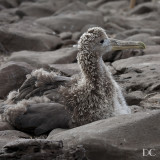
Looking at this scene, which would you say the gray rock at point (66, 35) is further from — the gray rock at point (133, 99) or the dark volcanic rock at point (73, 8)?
the gray rock at point (133, 99)

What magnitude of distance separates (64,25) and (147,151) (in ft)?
30.5

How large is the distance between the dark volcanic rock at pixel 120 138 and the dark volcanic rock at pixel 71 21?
8856mm

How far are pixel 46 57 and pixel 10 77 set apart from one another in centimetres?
181

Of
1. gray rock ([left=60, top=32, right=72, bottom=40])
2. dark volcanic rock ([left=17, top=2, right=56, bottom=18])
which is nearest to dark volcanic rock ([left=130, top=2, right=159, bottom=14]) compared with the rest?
dark volcanic rock ([left=17, top=2, right=56, bottom=18])

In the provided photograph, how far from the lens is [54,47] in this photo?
454 inches

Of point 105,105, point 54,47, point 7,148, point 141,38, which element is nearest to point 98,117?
point 105,105

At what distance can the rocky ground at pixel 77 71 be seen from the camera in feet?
15.4

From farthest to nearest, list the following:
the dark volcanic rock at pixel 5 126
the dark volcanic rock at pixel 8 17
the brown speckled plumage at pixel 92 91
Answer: the dark volcanic rock at pixel 8 17, the dark volcanic rock at pixel 5 126, the brown speckled plumage at pixel 92 91

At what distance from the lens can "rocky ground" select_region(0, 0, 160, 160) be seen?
4.70 m

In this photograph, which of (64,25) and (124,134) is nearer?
(124,134)

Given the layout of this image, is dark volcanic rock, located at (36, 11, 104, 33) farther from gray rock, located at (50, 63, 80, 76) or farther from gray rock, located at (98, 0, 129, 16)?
gray rock, located at (50, 63, 80, 76)

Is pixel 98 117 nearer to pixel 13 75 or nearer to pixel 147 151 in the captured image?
pixel 147 151

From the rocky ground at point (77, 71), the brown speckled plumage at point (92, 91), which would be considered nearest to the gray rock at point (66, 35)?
the rocky ground at point (77, 71)

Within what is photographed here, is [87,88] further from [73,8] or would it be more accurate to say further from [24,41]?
[73,8]
